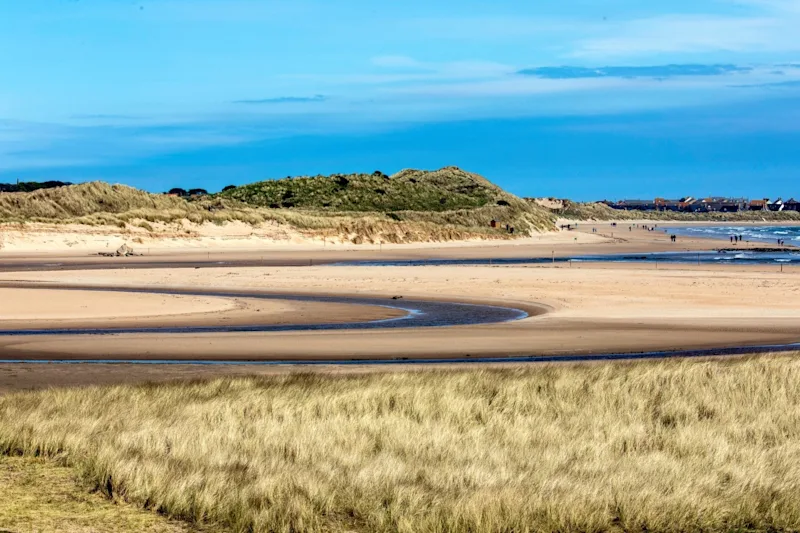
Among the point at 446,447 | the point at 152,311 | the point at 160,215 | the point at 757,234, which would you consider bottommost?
the point at 446,447

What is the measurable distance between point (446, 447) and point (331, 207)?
109137mm

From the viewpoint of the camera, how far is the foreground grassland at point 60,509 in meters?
7.26

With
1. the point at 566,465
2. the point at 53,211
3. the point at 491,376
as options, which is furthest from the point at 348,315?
the point at 53,211

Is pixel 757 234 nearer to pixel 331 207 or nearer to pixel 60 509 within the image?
pixel 331 207

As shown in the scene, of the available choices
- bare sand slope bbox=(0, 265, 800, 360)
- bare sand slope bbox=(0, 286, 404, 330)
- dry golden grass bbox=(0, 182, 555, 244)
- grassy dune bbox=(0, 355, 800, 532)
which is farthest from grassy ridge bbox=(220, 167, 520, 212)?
grassy dune bbox=(0, 355, 800, 532)

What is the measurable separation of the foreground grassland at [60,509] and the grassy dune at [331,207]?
192 feet

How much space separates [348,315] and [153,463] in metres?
A: 16.2

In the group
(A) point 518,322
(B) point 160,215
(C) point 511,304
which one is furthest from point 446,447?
(B) point 160,215

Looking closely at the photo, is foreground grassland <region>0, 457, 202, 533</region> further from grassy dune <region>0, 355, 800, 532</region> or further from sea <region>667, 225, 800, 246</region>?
sea <region>667, 225, 800, 246</region>

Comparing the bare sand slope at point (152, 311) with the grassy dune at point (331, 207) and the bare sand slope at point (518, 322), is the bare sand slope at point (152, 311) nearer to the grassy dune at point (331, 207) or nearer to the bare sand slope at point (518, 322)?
the bare sand slope at point (518, 322)

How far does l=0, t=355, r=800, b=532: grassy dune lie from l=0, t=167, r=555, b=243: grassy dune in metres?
56.2

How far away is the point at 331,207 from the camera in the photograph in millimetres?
118375

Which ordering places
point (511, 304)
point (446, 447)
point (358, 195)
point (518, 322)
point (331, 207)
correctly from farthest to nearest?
point (358, 195) < point (331, 207) < point (511, 304) < point (518, 322) < point (446, 447)

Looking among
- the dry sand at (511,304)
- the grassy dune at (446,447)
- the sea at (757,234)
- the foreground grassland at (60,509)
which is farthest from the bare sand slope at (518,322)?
the sea at (757,234)
